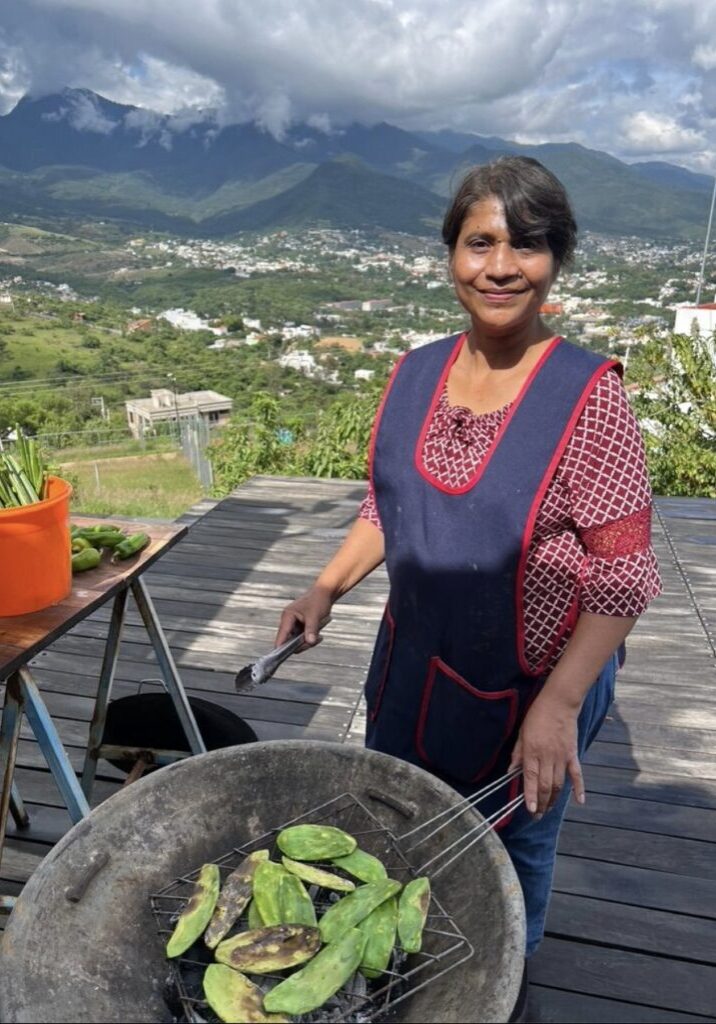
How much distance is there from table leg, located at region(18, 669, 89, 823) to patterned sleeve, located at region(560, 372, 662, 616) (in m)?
1.08

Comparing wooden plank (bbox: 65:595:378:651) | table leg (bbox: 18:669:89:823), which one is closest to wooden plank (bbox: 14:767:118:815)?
table leg (bbox: 18:669:89:823)

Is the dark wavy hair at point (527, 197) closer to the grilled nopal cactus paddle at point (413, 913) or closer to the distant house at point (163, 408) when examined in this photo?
the grilled nopal cactus paddle at point (413, 913)

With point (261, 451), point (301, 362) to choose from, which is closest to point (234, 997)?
point (261, 451)

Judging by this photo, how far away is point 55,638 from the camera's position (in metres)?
1.38

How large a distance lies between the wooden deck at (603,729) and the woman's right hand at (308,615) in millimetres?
978

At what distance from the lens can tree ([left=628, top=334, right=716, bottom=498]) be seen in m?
5.56

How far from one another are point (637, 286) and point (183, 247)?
193 ft

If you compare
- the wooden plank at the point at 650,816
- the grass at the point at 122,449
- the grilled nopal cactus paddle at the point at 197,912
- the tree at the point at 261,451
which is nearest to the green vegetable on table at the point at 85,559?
the grilled nopal cactus paddle at the point at 197,912

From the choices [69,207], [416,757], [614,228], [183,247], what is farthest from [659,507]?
[69,207]

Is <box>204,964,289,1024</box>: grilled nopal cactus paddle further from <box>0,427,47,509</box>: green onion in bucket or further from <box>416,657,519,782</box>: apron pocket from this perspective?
<box>0,427,47,509</box>: green onion in bucket

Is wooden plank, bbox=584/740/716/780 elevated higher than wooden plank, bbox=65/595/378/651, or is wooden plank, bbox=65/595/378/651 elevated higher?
wooden plank, bbox=65/595/378/651

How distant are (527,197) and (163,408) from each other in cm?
2308

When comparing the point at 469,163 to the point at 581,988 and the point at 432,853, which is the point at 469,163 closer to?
the point at 432,853

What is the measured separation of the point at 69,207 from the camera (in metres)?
103
